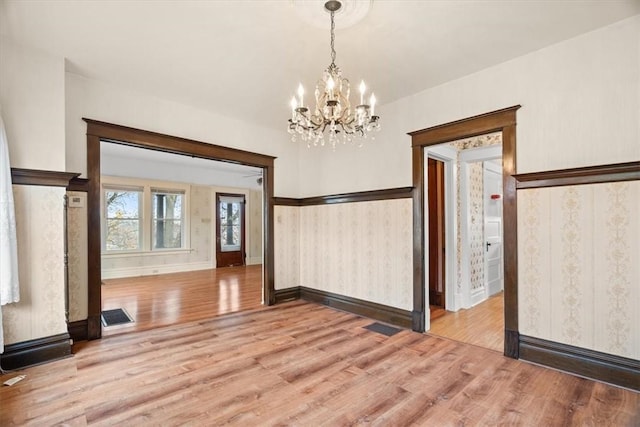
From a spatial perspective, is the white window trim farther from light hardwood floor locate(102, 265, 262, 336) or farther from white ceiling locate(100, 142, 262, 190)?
light hardwood floor locate(102, 265, 262, 336)

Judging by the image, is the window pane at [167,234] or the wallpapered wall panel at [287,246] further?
the window pane at [167,234]

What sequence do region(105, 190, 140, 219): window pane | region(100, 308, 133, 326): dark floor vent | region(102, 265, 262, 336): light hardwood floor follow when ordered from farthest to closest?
1. region(105, 190, 140, 219): window pane
2. region(102, 265, 262, 336): light hardwood floor
3. region(100, 308, 133, 326): dark floor vent

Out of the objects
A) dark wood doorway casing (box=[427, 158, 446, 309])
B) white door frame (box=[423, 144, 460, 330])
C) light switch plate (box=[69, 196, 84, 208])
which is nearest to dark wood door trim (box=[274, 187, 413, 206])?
dark wood doorway casing (box=[427, 158, 446, 309])

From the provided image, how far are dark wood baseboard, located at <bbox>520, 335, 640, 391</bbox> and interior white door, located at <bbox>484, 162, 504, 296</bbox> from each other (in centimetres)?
266

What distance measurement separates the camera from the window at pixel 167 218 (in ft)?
27.1

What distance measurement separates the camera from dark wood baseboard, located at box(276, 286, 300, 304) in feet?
16.6

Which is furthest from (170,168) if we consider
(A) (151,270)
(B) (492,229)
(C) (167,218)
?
(B) (492,229)

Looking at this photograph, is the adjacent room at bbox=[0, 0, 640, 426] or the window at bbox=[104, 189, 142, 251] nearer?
the adjacent room at bbox=[0, 0, 640, 426]

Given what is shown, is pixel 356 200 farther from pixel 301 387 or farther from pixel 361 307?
pixel 301 387

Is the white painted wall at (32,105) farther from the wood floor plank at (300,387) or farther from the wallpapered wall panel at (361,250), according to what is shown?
the wallpapered wall panel at (361,250)

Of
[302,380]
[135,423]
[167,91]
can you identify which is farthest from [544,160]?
[167,91]

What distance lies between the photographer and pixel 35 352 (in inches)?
111

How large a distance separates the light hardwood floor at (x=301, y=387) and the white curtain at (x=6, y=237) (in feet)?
2.41

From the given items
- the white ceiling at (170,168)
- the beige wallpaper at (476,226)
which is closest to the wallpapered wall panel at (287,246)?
the white ceiling at (170,168)
